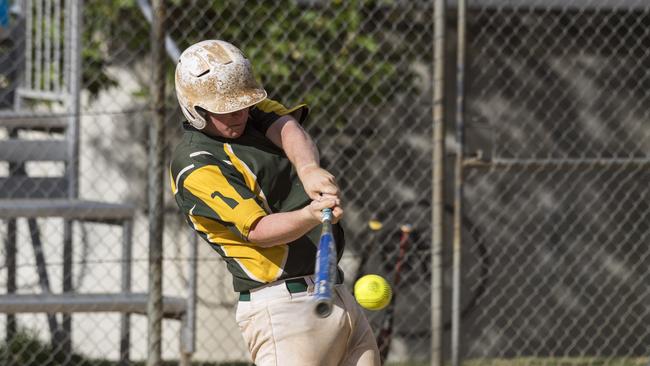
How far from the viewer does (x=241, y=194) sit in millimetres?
3611

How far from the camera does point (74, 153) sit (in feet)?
23.3

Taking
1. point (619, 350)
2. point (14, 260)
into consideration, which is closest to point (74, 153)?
point (14, 260)

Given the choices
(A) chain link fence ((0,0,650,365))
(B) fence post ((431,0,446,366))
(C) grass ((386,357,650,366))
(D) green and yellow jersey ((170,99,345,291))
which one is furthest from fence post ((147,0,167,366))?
(C) grass ((386,357,650,366))

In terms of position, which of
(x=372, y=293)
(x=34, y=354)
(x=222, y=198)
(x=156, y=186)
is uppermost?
(x=222, y=198)

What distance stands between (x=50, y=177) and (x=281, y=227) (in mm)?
4207

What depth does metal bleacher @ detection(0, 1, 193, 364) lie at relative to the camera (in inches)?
254

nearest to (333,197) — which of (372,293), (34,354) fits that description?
(372,293)

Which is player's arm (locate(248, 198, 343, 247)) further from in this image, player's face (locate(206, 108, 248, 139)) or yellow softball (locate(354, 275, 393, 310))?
yellow softball (locate(354, 275, 393, 310))

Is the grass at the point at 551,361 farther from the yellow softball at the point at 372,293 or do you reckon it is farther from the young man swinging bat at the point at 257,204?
the young man swinging bat at the point at 257,204

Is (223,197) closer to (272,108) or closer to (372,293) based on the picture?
(272,108)

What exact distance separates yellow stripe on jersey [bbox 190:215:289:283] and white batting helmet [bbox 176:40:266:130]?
40cm

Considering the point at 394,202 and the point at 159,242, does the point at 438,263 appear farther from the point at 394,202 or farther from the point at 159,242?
the point at 394,202

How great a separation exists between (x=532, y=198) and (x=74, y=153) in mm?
4030

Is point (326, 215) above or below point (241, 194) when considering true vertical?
above
